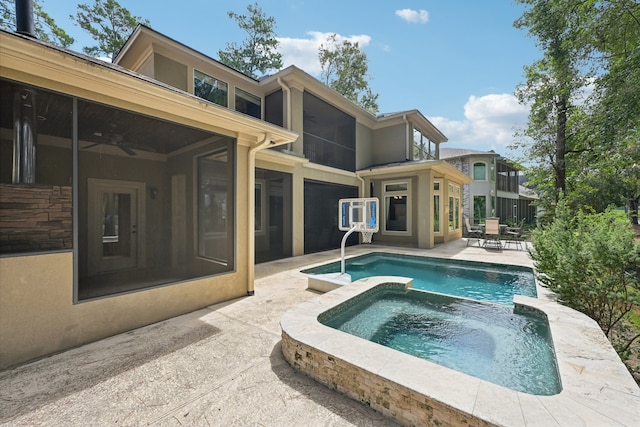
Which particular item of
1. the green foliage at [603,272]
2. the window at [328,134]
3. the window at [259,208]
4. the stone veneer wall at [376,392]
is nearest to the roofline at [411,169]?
the window at [328,134]

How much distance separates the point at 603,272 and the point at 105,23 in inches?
932

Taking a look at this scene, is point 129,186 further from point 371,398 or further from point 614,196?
point 614,196

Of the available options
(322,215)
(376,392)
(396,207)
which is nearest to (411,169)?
(396,207)

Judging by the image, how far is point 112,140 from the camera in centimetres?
624

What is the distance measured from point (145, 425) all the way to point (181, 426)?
0.31 m

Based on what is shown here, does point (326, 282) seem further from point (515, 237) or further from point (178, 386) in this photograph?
point (515, 237)

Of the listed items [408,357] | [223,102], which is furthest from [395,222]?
[408,357]

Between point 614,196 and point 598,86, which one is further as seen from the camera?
point 614,196

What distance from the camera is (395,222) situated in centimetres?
1273

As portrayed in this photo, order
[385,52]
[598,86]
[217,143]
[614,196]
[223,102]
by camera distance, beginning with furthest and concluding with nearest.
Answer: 1. [385,52]
2. [614,196]
3. [223,102]
4. [598,86]
5. [217,143]

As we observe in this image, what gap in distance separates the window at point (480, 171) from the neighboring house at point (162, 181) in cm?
815

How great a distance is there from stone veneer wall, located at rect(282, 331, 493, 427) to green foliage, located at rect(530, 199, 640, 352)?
303 cm

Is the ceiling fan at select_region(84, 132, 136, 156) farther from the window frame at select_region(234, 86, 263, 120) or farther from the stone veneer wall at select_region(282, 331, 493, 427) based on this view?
the stone veneer wall at select_region(282, 331, 493, 427)

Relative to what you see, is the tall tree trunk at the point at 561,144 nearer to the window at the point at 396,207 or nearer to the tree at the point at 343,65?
the window at the point at 396,207
